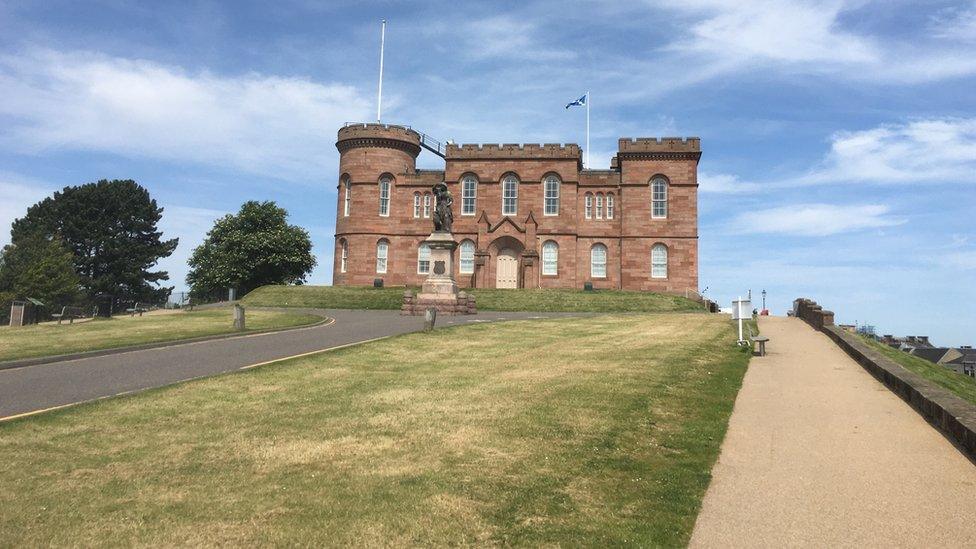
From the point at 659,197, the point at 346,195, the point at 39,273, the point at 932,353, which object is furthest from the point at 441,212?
the point at 932,353

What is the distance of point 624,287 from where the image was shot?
153 ft

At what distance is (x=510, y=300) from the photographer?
37.9m

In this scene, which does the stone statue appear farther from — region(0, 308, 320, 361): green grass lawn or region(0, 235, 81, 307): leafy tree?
region(0, 235, 81, 307): leafy tree

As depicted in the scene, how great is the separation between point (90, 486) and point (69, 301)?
53.5 meters

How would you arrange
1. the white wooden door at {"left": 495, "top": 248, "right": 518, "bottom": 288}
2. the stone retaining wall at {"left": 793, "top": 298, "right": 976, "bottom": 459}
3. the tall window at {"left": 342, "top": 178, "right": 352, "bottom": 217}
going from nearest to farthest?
1. the stone retaining wall at {"left": 793, "top": 298, "right": 976, "bottom": 459}
2. the white wooden door at {"left": 495, "top": 248, "right": 518, "bottom": 288}
3. the tall window at {"left": 342, "top": 178, "right": 352, "bottom": 217}

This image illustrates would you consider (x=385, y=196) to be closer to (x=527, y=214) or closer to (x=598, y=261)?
(x=527, y=214)

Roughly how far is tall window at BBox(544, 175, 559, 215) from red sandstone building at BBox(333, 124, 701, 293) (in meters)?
0.08

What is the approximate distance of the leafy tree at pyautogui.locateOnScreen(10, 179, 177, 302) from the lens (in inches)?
2418

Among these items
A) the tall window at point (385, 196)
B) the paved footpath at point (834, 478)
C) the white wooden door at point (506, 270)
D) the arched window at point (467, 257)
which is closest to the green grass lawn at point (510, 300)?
the white wooden door at point (506, 270)

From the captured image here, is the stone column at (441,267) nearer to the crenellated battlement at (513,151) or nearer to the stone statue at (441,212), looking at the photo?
the stone statue at (441,212)

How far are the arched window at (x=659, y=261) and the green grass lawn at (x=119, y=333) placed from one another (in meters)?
27.9

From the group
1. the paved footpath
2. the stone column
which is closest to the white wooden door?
the stone column

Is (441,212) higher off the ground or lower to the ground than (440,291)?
higher

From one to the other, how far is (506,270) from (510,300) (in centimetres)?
1002
